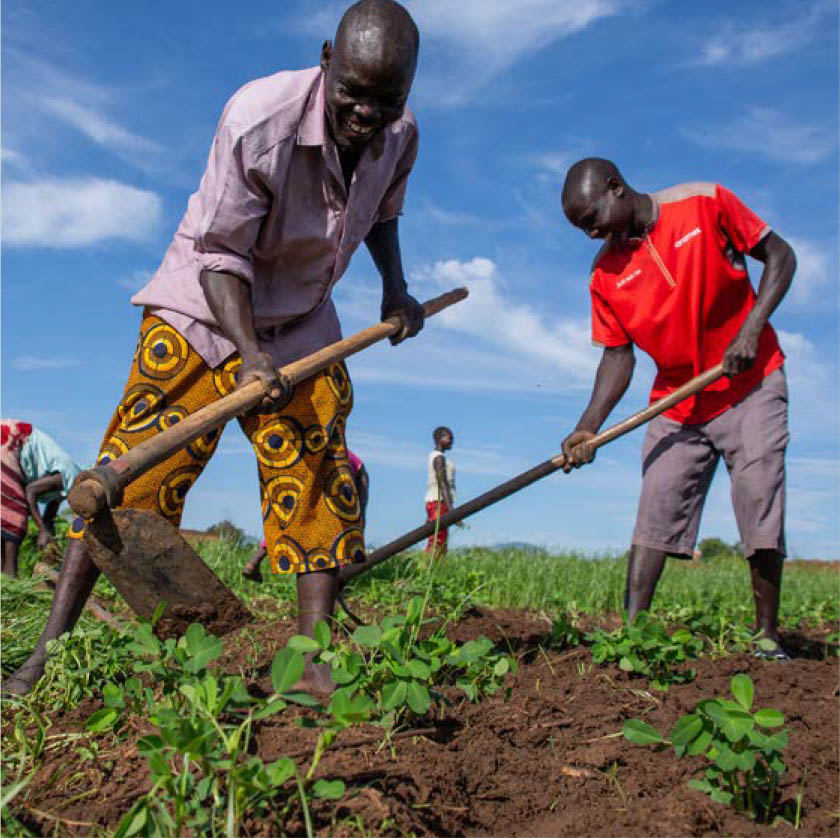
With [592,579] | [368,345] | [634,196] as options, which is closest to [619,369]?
[634,196]

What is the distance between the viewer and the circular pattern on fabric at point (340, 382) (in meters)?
3.12

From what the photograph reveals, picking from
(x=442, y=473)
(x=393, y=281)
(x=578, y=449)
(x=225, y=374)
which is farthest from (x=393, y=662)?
(x=442, y=473)

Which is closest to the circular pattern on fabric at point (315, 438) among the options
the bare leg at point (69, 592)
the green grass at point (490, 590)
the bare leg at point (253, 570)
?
the bare leg at point (69, 592)

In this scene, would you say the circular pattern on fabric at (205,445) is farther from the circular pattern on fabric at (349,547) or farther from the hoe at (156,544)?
the circular pattern on fabric at (349,547)

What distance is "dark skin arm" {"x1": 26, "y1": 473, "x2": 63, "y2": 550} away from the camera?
7.61 meters

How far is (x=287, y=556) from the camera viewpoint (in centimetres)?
303

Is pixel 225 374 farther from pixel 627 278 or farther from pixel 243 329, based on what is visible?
pixel 627 278

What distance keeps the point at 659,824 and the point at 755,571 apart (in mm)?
2460

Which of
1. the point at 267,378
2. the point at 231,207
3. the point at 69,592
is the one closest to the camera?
the point at 267,378

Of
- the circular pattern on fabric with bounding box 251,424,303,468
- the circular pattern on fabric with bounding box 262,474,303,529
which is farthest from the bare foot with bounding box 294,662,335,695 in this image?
the circular pattern on fabric with bounding box 251,424,303,468

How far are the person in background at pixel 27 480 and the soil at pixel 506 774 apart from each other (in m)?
5.12

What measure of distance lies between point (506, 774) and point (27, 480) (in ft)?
22.3

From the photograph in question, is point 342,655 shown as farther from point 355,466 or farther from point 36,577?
point 355,466

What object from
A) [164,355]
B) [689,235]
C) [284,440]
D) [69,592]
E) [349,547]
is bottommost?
[69,592]
